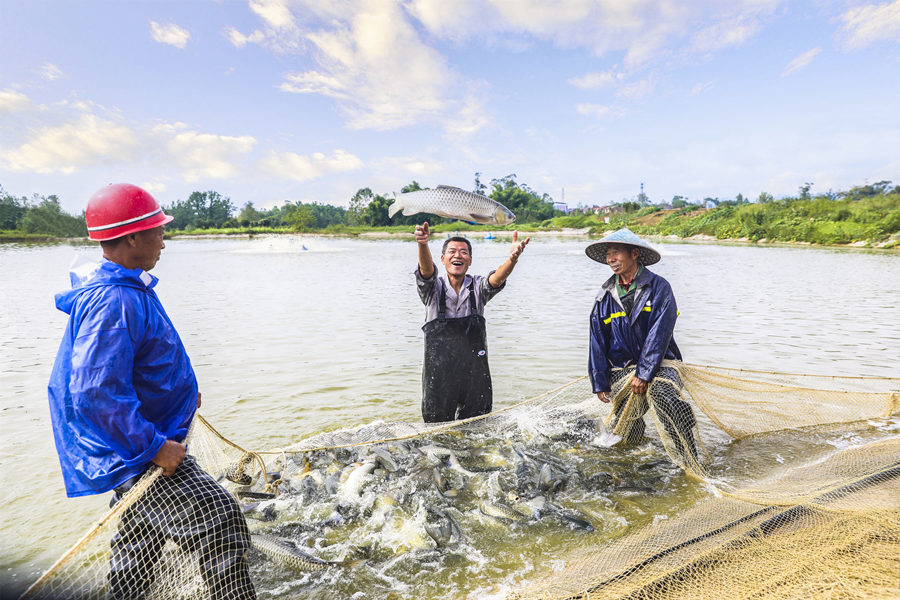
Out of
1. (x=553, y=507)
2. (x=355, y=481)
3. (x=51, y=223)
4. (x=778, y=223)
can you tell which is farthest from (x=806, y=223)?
(x=51, y=223)

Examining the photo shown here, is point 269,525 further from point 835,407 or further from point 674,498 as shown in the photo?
point 835,407

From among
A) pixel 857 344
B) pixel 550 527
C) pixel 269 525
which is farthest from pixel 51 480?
pixel 857 344

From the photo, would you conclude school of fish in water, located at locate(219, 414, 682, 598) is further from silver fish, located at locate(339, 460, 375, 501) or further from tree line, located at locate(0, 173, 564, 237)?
tree line, located at locate(0, 173, 564, 237)

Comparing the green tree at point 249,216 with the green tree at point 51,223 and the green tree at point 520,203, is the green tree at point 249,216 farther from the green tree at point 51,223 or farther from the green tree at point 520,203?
the green tree at point 520,203

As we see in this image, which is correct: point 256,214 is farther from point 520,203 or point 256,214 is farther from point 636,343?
point 636,343

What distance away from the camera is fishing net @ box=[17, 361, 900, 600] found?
257 centimetres

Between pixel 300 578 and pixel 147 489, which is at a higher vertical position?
pixel 147 489

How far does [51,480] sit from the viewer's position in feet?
16.0

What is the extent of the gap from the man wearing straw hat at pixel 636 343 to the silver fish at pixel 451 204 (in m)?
1.42

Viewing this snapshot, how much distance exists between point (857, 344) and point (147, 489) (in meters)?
12.6

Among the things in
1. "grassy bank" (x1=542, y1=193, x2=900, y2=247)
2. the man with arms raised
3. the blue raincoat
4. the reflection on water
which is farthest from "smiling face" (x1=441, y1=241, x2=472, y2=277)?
"grassy bank" (x1=542, y1=193, x2=900, y2=247)

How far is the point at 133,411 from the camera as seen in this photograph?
7.34 feet

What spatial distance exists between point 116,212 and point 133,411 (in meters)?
1.01

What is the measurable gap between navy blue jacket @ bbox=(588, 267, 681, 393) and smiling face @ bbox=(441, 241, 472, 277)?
4.87 feet
